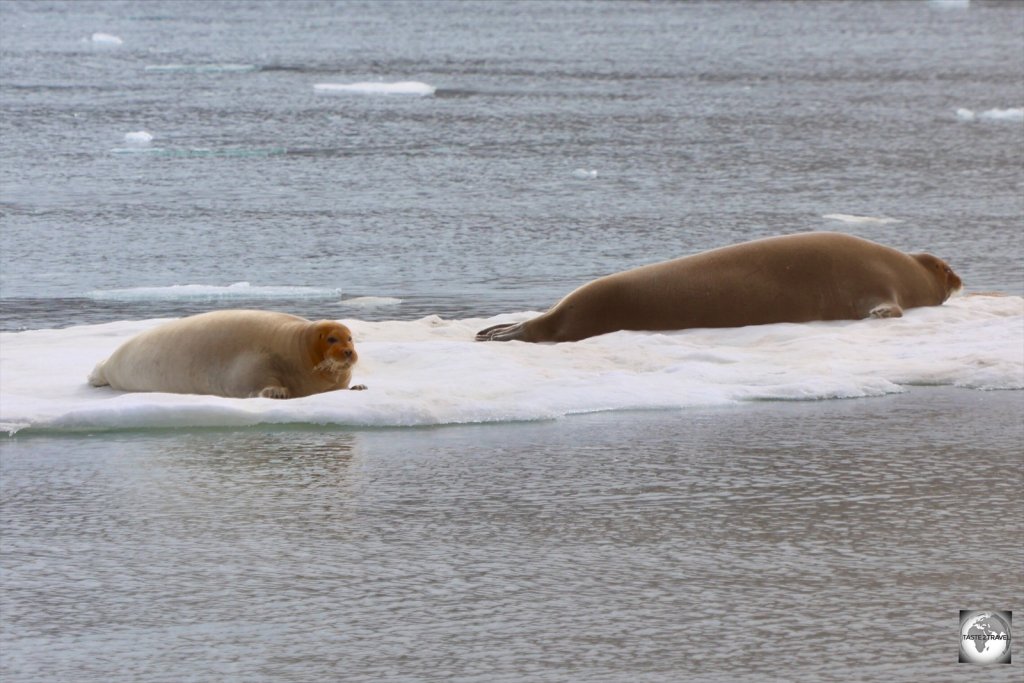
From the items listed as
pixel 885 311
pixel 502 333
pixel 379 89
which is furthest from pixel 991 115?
pixel 502 333

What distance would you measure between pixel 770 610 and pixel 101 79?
21592 mm

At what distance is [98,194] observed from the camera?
1250 centimetres

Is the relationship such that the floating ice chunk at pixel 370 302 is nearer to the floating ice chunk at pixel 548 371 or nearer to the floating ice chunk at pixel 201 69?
the floating ice chunk at pixel 548 371

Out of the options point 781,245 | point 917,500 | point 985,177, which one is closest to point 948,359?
point 781,245

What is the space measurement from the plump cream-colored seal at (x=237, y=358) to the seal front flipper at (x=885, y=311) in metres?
2.81

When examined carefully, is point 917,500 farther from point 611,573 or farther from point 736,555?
point 611,573

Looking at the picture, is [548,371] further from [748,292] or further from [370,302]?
[370,302]

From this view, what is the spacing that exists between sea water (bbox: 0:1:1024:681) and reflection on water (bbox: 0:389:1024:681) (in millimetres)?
12

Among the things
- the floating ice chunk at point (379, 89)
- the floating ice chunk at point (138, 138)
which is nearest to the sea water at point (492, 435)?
the floating ice chunk at point (138, 138)

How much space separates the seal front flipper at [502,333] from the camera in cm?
718
